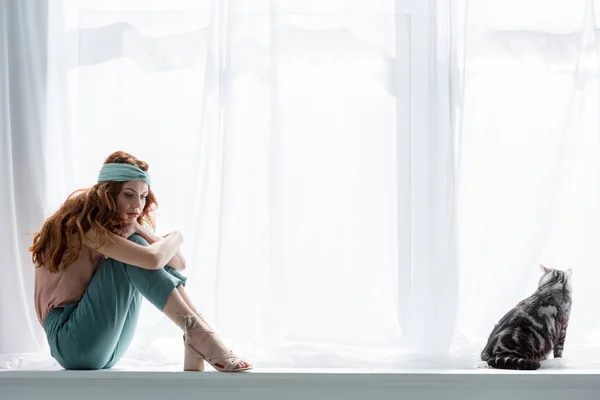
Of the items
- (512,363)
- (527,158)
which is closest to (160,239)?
(512,363)

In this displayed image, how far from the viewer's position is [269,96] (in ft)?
7.62

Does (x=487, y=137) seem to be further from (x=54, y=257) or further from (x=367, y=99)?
(x=54, y=257)

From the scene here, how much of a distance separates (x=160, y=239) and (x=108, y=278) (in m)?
0.20

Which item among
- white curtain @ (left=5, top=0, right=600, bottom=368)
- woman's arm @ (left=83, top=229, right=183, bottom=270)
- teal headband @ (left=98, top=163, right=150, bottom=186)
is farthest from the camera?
white curtain @ (left=5, top=0, right=600, bottom=368)

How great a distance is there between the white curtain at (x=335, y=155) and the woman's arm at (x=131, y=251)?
0.81 feet

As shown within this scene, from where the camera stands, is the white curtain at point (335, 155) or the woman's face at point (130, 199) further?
the white curtain at point (335, 155)

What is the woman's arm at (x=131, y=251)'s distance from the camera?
2.01m

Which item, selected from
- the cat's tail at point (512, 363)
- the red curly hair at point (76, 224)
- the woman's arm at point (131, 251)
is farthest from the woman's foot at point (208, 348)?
the cat's tail at point (512, 363)

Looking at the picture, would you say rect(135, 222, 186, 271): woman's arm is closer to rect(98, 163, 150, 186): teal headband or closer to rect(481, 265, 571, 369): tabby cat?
rect(98, 163, 150, 186): teal headband

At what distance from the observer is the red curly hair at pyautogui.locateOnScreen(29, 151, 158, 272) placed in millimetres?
2064

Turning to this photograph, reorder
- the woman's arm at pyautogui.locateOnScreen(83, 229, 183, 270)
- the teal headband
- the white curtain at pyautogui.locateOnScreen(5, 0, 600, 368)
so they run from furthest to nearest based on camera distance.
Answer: the white curtain at pyautogui.locateOnScreen(5, 0, 600, 368) < the teal headband < the woman's arm at pyautogui.locateOnScreen(83, 229, 183, 270)

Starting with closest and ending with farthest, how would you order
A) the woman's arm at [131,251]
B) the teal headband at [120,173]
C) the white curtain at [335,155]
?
the woman's arm at [131,251], the teal headband at [120,173], the white curtain at [335,155]

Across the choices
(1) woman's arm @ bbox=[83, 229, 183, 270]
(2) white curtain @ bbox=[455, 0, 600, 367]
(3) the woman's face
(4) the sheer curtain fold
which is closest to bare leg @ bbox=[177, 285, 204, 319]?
(1) woman's arm @ bbox=[83, 229, 183, 270]

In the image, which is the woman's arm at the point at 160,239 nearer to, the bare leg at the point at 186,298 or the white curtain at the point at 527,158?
the bare leg at the point at 186,298
